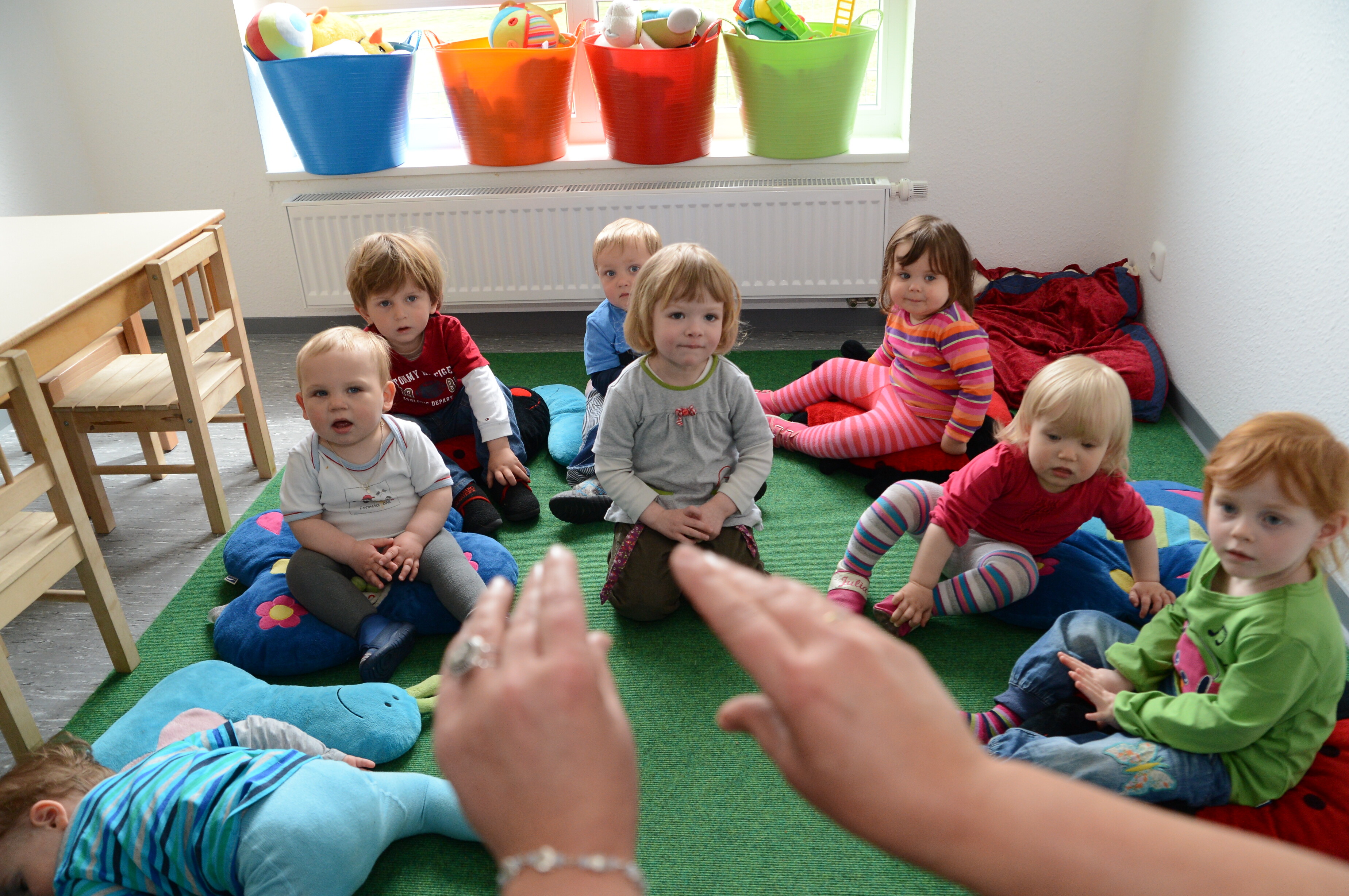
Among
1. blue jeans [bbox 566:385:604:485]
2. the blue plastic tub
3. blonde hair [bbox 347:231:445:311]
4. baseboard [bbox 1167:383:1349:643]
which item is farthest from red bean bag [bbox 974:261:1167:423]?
the blue plastic tub

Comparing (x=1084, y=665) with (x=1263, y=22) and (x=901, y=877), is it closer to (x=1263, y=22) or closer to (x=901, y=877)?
(x=901, y=877)

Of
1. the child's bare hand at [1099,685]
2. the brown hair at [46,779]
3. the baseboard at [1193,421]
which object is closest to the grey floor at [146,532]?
the brown hair at [46,779]

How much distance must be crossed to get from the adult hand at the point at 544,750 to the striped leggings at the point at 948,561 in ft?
4.95

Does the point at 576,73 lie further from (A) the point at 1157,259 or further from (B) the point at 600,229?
(A) the point at 1157,259

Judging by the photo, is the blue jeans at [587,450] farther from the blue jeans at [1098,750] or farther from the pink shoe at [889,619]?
the blue jeans at [1098,750]

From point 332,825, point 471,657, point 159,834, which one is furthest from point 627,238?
point 471,657

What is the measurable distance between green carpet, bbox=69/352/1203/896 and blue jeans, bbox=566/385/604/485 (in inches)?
2.7

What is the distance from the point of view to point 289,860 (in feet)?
4.07

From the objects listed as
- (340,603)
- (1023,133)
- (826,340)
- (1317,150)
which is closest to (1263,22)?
(1317,150)

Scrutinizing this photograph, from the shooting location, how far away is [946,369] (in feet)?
8.11

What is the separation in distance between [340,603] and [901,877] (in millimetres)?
1188

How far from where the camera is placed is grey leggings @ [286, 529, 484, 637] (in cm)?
189

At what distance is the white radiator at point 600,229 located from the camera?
10.9 feet

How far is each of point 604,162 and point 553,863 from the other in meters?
3.21
